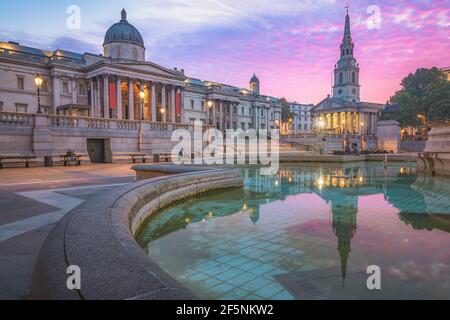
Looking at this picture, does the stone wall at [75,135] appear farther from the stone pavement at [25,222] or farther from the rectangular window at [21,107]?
the rectangular window at [21,107]

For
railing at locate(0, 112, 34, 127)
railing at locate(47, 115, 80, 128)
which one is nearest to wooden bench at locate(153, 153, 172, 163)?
railing at locate(47, 115, 80, 128)

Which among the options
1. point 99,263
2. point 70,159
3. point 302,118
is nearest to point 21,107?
point 70,159

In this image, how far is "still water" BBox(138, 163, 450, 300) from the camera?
4.07 m

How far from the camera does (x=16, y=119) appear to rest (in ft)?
68.1

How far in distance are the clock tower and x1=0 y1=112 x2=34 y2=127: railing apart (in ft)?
392

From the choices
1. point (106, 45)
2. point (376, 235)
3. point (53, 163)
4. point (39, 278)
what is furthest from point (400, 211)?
point (106, 45)

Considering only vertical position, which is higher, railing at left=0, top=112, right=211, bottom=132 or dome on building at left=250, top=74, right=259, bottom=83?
dome on building at left=250, top=74, right=259, bottom=83

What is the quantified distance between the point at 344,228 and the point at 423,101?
79.1 metres

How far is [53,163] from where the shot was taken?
2136cm

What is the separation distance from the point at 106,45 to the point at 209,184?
60.5 metres

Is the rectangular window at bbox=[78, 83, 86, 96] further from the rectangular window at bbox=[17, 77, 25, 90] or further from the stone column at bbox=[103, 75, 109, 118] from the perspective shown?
the rectangular window at bbox=[17, 77, 25, 90]
